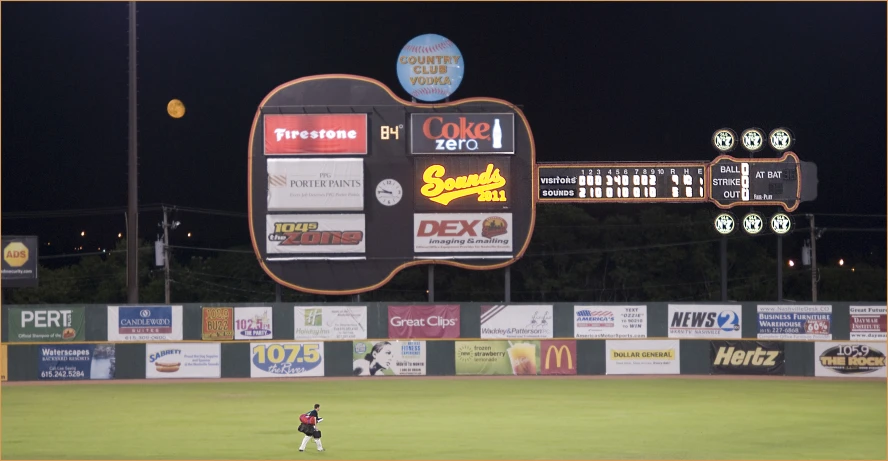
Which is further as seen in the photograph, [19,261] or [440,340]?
[19,261]

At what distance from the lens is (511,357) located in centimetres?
3228

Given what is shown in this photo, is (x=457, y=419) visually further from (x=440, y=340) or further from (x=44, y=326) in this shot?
(x=44, y=326)

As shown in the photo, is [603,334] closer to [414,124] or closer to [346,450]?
[414,124]

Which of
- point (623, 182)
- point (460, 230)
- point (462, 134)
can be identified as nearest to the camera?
point (623, 182)

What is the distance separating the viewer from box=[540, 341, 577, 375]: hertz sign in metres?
32.3

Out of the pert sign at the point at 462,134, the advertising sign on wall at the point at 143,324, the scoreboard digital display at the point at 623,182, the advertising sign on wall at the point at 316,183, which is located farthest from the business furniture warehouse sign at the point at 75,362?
the scoreboard digital display at the point at 623,182

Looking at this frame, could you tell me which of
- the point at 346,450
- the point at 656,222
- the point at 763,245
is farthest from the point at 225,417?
the point at 763,245

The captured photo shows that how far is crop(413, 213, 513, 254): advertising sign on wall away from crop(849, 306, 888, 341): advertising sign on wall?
35.6 ft

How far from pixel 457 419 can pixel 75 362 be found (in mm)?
15037

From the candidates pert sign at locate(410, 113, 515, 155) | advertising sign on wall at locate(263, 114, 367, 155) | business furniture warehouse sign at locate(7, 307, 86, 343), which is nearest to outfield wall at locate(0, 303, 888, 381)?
business furniture warehouse sign at locate(7, 307, 86, 343)

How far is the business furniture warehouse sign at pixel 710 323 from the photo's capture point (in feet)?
106

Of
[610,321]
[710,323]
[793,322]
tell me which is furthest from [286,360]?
[793,322]

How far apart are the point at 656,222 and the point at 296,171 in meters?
43.1

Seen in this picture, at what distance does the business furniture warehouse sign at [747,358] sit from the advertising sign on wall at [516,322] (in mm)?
5172
